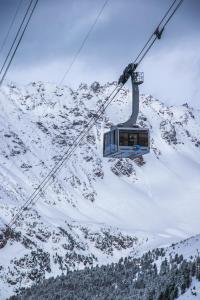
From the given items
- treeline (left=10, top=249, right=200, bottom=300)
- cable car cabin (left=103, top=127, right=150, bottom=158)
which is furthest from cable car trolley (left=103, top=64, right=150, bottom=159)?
treeline (left=10, top=249, right=200, bottom=300)

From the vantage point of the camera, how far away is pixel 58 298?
11206cm

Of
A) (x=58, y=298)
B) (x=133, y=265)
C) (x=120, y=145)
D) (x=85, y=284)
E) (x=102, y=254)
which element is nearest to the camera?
(x=120, y=145)

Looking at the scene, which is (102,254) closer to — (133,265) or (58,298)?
(133,265)

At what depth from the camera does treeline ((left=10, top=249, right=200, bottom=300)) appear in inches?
3418

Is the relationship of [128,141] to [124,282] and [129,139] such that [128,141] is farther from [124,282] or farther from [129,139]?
[124,282]

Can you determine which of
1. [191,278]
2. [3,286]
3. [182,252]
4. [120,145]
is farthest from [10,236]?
[120,145]

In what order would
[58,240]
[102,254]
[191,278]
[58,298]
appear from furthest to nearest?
[102,254] < [58,240] < [58,298] < [191,278]

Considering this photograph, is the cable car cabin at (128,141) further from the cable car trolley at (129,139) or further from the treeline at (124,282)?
the treeline at (124,282)

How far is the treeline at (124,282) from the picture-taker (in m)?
86.8

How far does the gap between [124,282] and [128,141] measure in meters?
85.4

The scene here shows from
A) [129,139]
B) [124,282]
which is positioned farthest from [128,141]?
[124,282]

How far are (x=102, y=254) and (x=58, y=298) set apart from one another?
74094mm

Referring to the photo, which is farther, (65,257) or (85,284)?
(65,257)

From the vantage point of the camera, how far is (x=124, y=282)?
108438 millimetres
